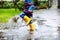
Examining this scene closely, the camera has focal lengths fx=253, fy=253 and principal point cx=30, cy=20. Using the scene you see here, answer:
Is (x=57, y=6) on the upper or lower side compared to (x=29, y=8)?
lower

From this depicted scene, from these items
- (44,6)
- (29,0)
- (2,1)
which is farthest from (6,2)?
(29,0)

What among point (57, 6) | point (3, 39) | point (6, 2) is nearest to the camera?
point (3, 39)

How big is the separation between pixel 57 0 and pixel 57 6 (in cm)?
100

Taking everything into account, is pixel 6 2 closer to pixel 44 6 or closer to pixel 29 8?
pixel 44 6

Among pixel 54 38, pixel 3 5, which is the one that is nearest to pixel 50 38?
pixel 54 38

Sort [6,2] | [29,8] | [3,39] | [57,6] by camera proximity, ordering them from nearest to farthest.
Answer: [3,39], [29,8], [57,6], [6,2]

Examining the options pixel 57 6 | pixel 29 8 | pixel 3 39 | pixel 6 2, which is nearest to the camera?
pixel 3 39

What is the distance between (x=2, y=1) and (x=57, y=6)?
6.78 metres

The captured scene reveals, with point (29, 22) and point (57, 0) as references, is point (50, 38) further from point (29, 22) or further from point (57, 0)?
point (57, 0)

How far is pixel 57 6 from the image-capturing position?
90.9 ft

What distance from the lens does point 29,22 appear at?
32.5ft

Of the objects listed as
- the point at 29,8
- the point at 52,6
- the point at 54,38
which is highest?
the point at 29,8

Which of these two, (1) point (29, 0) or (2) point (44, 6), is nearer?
(1) point (29, 0)

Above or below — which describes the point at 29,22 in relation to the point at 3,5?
above
